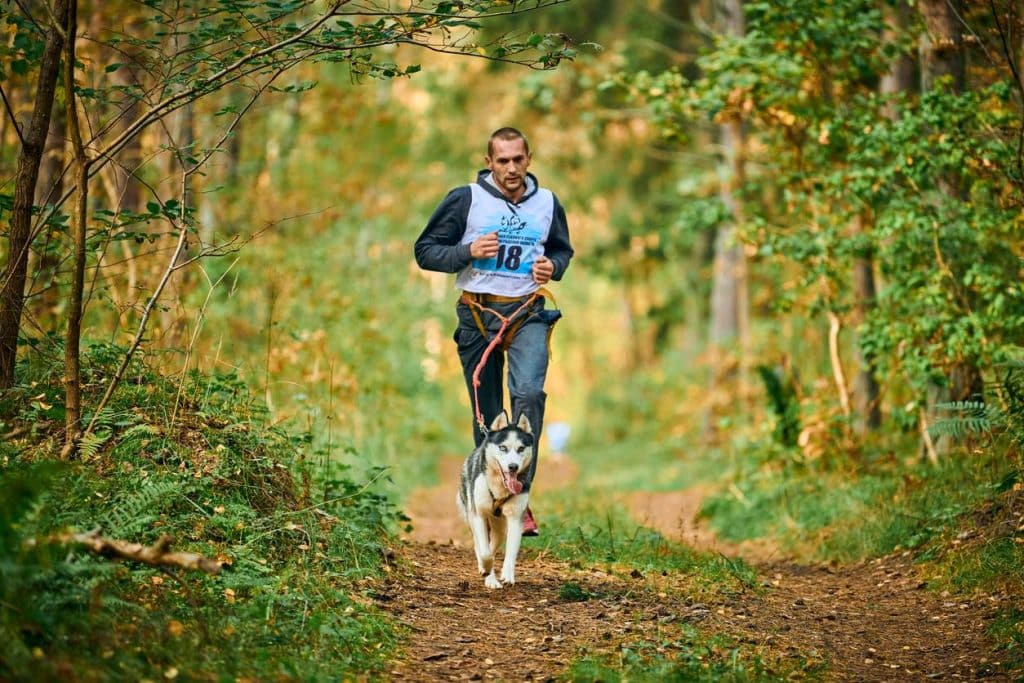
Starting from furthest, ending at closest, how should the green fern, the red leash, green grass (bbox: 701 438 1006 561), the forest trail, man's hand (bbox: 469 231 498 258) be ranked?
green grass (bbox: 701 438 1006 561) → the red leash → man's hand (bbox: 469 231 498 258) → the forest trail → the green fern

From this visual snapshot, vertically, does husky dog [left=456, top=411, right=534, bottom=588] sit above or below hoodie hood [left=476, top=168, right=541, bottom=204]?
below

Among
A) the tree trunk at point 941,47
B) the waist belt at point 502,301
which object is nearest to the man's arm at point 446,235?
the waist belt at point 502,301

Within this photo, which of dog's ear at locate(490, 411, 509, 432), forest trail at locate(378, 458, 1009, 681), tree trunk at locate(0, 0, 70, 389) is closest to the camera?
forest trail at locate(378, 458, 1009, 681)

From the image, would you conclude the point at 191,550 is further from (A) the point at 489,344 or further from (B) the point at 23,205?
(A) the point at 489,344

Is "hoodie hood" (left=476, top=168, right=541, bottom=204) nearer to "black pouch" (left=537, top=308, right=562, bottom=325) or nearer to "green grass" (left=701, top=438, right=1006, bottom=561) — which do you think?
"black pouch" (left=537, top=308, right=562, bottom=325)

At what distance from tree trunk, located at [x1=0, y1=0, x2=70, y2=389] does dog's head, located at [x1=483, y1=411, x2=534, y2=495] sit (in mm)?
2857

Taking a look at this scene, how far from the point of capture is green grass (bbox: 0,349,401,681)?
13.5ft

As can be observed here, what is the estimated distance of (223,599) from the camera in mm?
4949

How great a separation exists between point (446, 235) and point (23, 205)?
8.46 ft

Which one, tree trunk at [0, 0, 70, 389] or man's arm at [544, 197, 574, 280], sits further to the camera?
man's arm at [544, 197, 574, 280]

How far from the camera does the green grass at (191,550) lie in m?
4.12

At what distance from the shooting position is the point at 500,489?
21.2ft

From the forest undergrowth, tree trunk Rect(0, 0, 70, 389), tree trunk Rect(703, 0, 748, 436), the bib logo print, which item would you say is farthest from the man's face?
tree trunk Rect(703, 0, 748, 436)

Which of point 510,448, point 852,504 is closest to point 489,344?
point 510,448
